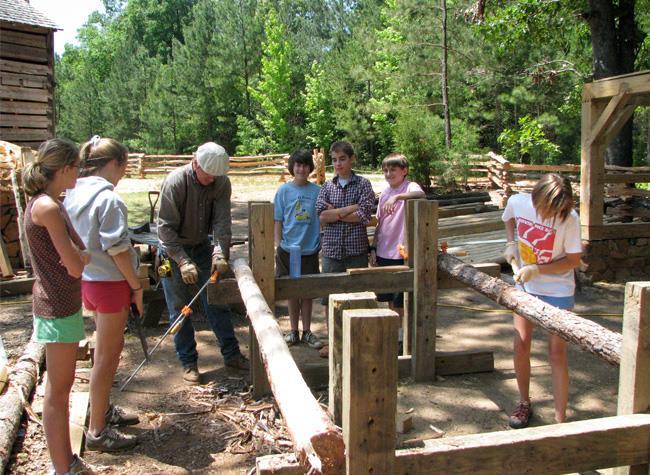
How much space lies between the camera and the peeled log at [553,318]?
240cm

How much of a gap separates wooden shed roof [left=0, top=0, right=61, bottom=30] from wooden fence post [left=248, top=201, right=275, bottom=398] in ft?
37.9

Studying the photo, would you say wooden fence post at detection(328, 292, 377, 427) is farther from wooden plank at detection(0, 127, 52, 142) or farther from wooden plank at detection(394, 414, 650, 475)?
wooden plank at detection(0, 127, 52, 142)

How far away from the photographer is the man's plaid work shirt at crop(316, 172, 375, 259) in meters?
4.98

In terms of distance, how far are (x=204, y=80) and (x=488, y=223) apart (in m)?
32.7

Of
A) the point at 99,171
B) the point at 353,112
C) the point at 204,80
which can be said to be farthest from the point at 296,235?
the point at 204,80

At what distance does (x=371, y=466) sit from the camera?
5.41 ft

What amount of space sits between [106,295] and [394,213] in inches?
97.1

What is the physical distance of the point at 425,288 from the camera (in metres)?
4.34

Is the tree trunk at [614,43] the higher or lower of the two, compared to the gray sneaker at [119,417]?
higher

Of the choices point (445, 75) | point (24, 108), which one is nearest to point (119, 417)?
point (24, 108)

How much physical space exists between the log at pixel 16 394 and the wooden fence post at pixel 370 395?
2.26 meters

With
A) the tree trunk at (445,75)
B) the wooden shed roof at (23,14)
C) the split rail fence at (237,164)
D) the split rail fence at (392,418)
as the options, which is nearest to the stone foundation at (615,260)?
the split rail fence at (392,418)

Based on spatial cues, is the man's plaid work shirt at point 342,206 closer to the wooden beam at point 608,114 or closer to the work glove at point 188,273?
the work glove at point 188,273

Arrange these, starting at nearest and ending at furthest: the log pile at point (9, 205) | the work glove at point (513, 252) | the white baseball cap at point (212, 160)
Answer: the work glove at point (513, 252)
the white baseball cap at point (212, 160)
the log pile at point (9, 205)
